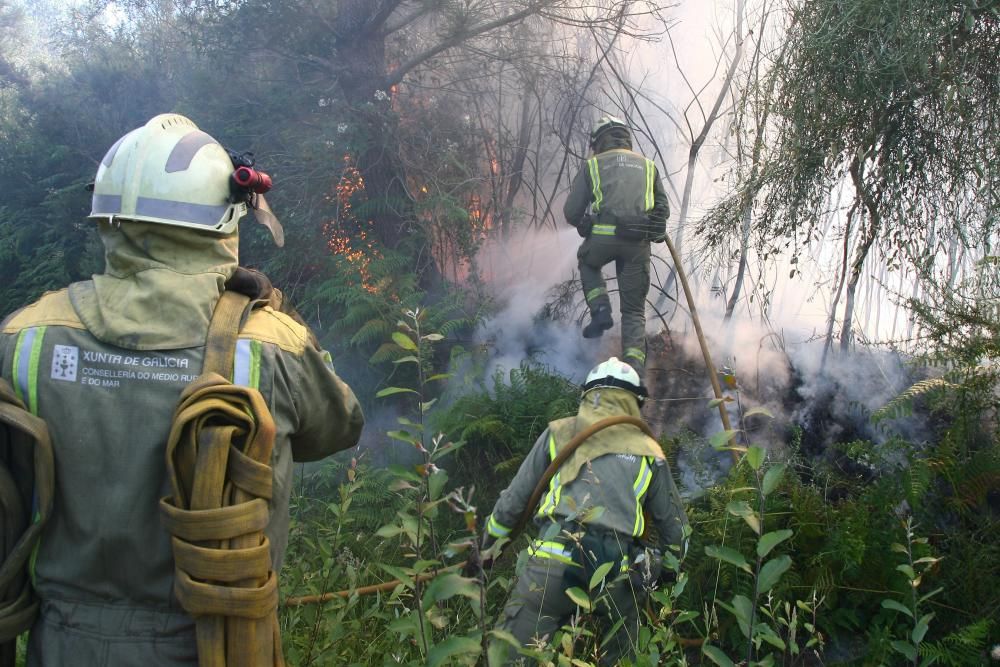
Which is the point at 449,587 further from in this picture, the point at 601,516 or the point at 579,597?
the point at 601,516

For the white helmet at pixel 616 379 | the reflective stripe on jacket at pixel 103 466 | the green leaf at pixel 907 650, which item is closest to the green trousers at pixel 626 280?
the white helmet at pixel 616 379

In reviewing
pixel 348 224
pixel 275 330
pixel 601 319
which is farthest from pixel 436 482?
pixel 348 224

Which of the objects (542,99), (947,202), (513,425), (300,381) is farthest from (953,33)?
(542,99)

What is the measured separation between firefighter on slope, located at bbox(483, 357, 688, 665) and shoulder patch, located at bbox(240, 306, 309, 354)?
5.29 feet

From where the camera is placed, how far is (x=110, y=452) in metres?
1.96

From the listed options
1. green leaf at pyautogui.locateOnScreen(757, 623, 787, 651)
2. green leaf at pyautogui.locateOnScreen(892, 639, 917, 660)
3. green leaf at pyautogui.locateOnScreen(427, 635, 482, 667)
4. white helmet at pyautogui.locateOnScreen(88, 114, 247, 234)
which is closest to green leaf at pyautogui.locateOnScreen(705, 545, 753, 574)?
green leaf at pyautogui.locateOnScreen(757, 623, 787, 651)

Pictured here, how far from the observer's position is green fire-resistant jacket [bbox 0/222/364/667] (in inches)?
76.6

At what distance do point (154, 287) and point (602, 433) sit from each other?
231 centimetres

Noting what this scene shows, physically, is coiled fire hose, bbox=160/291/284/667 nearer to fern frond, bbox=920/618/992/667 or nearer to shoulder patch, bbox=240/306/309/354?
shoulder patch, bbox=240/306/309/354

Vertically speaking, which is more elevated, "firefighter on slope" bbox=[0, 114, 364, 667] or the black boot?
the black boot

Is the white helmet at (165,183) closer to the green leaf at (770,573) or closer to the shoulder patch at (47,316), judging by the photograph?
the shoulder patch at (47,316)

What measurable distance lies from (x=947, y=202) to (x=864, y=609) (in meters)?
2.50

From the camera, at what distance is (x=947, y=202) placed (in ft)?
16.5

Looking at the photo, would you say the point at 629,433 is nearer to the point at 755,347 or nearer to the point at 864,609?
the point at 864,609
